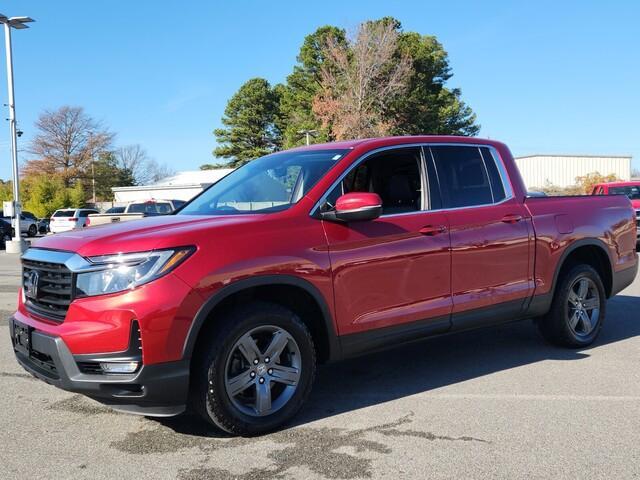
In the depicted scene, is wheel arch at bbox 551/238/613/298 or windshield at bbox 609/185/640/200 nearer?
wheel arch at bbox 551/238/613/298

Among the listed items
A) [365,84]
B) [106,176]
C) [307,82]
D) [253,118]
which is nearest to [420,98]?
[365,84]

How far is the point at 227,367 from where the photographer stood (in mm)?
3734

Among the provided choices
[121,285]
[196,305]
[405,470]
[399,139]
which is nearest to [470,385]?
[405,470]

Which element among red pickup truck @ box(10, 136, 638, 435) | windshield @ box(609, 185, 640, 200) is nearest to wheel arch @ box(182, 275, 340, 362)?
red pickup truck @ box(10, 136, 638, 435)

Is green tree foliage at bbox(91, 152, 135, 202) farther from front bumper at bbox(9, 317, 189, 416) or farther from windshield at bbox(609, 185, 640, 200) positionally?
front bumper at bbox(9, 317, 189, 416)

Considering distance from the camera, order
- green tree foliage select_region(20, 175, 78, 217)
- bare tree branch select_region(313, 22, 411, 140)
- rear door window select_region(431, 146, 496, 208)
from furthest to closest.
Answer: green tree foliage select_region(20, 175, 78, 217), bare tree branch select_region(313, 22, 411, 140), rear door window select_region(431, 146, 496, 208)

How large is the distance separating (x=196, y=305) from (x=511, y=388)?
2.65 m

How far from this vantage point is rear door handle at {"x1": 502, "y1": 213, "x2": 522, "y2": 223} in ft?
16.8

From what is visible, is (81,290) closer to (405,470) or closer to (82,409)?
(82,409)

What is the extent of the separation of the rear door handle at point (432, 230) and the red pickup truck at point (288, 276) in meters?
0.01

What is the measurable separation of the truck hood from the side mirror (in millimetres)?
578

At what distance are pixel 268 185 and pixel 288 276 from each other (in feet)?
3.38

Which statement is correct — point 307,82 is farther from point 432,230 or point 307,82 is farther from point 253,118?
→ point 432,230

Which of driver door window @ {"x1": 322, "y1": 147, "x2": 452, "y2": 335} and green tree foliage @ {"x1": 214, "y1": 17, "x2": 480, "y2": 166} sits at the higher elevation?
green tree foliage @ {"x1": 214, "y1": 17, "x2": 480, "y2": 166}
